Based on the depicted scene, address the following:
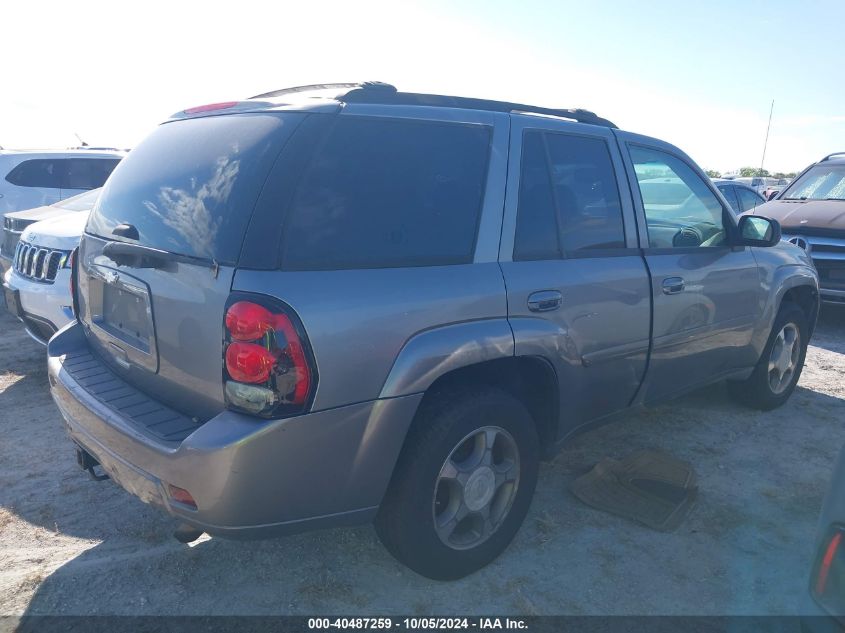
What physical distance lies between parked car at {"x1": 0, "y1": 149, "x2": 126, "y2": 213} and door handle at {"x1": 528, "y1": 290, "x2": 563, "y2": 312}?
747cm

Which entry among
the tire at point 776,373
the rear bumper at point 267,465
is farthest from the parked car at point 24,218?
the tire at point 776,373

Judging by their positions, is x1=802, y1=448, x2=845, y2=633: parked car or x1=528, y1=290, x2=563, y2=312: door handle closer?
x1=802, y1=448, x2=845, y2=633: parked car

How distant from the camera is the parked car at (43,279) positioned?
477 centimetres

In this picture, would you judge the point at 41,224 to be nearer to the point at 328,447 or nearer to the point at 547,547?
the point at 328,447

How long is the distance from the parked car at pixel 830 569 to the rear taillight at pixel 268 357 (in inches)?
62.0

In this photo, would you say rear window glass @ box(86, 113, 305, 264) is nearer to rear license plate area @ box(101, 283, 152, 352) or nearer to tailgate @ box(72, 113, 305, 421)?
tailgate @ box(72, 113, 305, 421)

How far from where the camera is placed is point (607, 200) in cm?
352

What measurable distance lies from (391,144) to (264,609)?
1.92 metres

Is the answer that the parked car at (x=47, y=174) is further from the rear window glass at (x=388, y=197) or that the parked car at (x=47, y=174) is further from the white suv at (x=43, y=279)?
the rear window glass at (x=388, y=197)

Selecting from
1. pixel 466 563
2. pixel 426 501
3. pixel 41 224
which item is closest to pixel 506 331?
pixel 426 501

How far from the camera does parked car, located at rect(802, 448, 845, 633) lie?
1.82 m

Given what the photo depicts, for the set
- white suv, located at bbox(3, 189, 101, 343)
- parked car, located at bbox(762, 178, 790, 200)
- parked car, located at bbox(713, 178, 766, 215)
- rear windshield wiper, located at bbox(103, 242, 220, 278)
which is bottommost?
parked car, located at bbox(762, 178, 790, 200)

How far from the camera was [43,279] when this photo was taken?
4961 mm

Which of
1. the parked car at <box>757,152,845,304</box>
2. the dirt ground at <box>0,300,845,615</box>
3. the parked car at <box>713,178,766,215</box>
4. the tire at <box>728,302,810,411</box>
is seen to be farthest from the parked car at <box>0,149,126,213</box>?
the parked car at <box>713,178,766,215</box>
